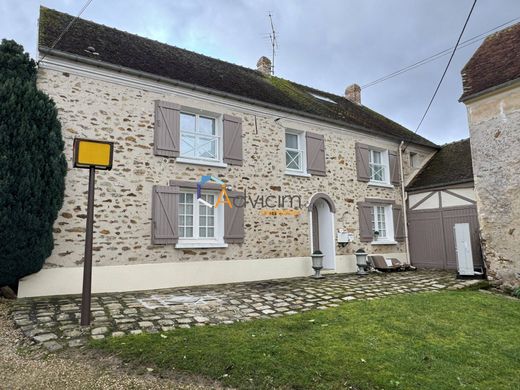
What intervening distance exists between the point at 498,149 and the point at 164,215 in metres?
8.45

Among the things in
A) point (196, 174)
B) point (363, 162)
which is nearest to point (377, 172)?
point (363, 162)

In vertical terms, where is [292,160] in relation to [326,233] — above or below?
above

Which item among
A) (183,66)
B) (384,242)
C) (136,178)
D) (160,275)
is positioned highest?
(183,66)

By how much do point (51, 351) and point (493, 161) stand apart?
1004cm

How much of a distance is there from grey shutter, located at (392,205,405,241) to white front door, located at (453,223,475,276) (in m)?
2.86

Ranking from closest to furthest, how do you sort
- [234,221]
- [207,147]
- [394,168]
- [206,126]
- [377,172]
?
[234,221] → [207,147] → [206,126] → [377,172] → [394,168]

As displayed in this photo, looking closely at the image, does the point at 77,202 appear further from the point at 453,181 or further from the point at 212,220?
the point at 453,181

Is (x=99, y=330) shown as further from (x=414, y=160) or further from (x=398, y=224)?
(x=414, y=160)

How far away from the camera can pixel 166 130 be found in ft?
28.2

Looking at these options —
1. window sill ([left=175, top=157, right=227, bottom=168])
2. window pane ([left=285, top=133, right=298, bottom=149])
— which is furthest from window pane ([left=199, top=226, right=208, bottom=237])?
window pane ([left=285, top=133, right=298, bottom=149])

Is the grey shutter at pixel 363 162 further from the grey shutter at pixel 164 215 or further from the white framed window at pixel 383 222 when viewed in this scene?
the grey shutter at pixel 164 215

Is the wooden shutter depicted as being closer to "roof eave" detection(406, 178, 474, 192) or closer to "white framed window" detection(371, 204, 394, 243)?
"white framed window" detection(371, 204, 394, 243)

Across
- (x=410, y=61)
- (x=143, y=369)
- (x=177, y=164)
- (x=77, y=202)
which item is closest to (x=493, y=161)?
(x=410, y=61)

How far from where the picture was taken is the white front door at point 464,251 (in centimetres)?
970
